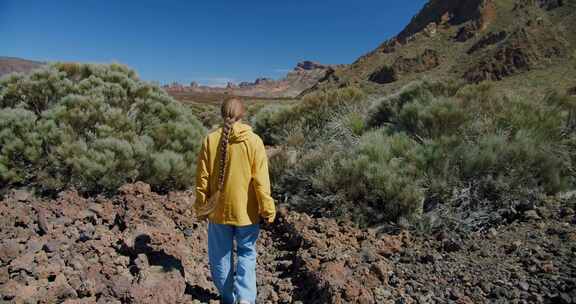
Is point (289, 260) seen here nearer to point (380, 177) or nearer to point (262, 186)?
point (262, 186)

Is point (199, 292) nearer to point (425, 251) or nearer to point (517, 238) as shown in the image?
point (425, 251)

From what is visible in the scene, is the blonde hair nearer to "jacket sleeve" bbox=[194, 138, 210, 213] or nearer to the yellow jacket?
the yellow jacket

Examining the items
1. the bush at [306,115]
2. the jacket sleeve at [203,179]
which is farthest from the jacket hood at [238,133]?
the bush at [306,115]

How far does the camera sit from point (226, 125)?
2.58 m

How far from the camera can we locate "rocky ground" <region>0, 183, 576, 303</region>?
256 cm

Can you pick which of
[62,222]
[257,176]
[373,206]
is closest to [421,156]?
[373,206]


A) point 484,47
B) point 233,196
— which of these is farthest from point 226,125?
point 484,47

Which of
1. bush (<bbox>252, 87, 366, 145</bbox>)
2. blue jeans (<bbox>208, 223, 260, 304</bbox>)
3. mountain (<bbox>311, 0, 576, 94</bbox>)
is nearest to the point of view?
blue jeans (<bbox>208, 223, 260, 304</bbox>)

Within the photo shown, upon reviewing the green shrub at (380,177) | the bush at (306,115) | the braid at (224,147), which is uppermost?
the bush at (306,115)

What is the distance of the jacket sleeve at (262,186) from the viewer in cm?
258

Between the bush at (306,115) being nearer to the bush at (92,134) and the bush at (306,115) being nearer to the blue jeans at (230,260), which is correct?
the bush at (92,134)

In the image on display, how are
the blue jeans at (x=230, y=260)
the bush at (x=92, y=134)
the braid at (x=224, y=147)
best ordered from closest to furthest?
the braid at (x=224, y=147)
the blue jeans at (x=230, y=260)
the bush at (x=92, y=134)

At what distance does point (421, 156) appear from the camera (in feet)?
14.9

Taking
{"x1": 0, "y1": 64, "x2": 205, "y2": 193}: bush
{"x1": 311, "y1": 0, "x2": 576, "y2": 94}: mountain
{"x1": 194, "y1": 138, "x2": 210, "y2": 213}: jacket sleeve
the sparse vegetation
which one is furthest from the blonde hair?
{"x1": 311, "y1": 0, "x2": 576, "y2": 94}: mountain
